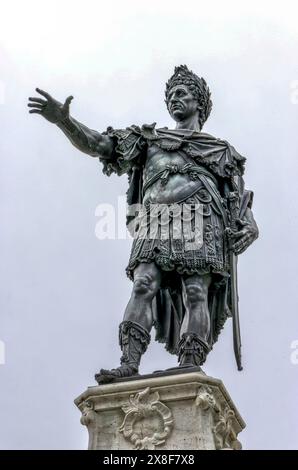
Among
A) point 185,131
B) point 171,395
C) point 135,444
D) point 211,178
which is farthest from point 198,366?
point 185,131

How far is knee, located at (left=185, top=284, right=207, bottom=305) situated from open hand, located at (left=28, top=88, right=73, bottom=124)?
109 inches

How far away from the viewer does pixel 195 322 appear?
9859 millimetres

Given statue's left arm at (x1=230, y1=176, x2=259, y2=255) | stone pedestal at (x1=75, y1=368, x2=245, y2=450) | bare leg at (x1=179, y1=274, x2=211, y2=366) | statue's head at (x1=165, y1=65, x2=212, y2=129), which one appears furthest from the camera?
statue's head at (x1=165, y1=65, x2=212, y2=129)

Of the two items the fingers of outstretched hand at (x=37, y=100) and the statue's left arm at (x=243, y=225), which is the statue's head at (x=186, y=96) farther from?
the fingers of outstretched hand at (x=37, y=100)

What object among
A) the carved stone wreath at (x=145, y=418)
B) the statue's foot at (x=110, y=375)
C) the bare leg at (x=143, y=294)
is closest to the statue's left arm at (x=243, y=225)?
the bare leg at (x=143, y=294)

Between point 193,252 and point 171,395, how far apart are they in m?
2.08

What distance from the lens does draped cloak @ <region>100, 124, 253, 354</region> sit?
34.9ft

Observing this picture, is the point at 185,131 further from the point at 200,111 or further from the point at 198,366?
the point at 198,366

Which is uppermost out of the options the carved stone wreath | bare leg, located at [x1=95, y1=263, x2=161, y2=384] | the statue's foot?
bare leg, located at [x1=95, y1=263, x2=161, y2=384]

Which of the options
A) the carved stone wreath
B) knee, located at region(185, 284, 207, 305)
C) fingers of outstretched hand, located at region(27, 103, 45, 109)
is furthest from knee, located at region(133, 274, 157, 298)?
fingers of outstretched hand, located at region(27, 103, 45, 109)

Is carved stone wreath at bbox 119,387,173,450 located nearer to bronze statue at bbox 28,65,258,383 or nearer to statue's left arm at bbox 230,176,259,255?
bronze statue at bbox 28,65,258,383

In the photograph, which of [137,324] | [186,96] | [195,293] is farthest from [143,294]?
[186,96]

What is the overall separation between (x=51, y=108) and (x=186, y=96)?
2.07 meters

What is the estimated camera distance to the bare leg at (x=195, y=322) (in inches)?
376
